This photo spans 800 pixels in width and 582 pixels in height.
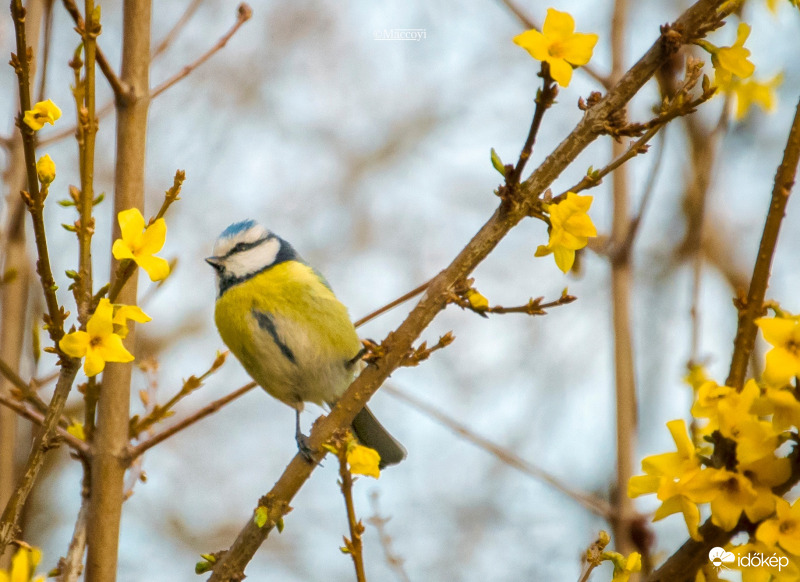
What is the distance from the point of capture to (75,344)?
1329mm

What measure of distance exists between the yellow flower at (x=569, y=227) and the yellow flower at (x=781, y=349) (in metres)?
0.38

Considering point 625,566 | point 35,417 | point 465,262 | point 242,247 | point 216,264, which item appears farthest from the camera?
point 242,247

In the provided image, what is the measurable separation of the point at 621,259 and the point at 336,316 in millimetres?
1058

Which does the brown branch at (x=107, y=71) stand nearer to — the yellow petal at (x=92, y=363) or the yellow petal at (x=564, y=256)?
the yellow petal at (x=92, y=363)

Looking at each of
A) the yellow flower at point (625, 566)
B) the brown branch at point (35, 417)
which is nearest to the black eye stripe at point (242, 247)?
the brown branch at point (35, 417)

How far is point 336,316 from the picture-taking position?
10.1ft

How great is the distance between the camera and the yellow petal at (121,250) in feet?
4.47

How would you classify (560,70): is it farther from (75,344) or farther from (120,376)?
(120,376)

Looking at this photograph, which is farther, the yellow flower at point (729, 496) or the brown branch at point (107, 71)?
the brown branch at point (107, 71)

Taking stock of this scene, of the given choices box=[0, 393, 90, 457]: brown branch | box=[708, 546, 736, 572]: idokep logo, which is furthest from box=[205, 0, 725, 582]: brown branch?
box=[708, 546, 736, 572]: idokep logo

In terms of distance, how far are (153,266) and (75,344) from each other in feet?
0.57

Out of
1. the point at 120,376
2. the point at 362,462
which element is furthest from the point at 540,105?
the point at 120,376

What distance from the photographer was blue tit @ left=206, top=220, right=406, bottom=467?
3.01 metres

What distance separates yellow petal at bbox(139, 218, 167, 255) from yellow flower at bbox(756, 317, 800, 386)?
91 cm
